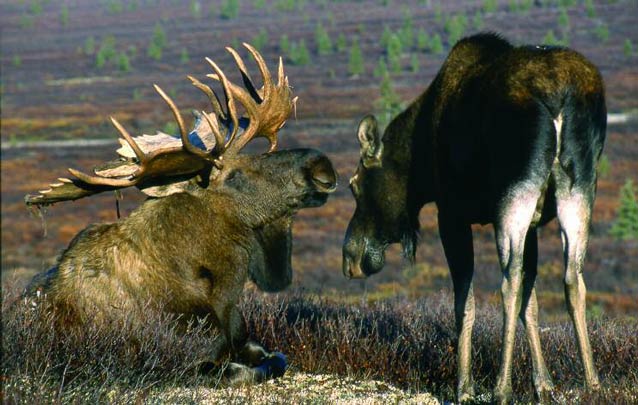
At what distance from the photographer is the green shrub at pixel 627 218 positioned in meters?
32.0

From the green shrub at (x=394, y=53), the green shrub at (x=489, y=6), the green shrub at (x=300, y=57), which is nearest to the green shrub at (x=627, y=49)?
the green shrub at (x=394, y=53)

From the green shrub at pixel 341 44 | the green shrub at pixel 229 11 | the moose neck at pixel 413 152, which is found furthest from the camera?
the green shrub at pixel 229 11

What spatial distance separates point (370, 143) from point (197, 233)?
155 cm

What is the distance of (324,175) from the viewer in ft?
21.5

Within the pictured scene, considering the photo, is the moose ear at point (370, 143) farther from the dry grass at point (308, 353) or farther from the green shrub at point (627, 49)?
the green shrub at point (627, 49)

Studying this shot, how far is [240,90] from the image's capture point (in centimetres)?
666

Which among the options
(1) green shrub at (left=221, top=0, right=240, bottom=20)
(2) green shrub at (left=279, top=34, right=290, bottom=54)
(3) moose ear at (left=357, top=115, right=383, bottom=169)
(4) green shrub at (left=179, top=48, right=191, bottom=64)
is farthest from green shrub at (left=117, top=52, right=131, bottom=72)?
(3) moose ear at (left=357, top=115, right=383, bottom=169)

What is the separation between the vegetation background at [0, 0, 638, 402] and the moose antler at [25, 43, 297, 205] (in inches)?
20.8

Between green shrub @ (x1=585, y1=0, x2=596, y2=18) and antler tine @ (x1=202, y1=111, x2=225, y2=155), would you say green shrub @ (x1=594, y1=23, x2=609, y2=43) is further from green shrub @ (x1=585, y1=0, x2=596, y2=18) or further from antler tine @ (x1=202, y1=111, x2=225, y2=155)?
antler tine @ (x1=202, y1=111, x2=225, y2=155)

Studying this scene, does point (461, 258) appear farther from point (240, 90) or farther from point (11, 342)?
point (11, 342)

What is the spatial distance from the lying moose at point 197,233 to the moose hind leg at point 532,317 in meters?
1.33

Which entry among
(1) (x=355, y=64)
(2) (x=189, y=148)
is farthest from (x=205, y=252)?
(1) (x=355, y=64)

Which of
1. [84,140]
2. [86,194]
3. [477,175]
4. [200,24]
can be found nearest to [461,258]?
[477,175]

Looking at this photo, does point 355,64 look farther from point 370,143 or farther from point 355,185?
point 370,143
